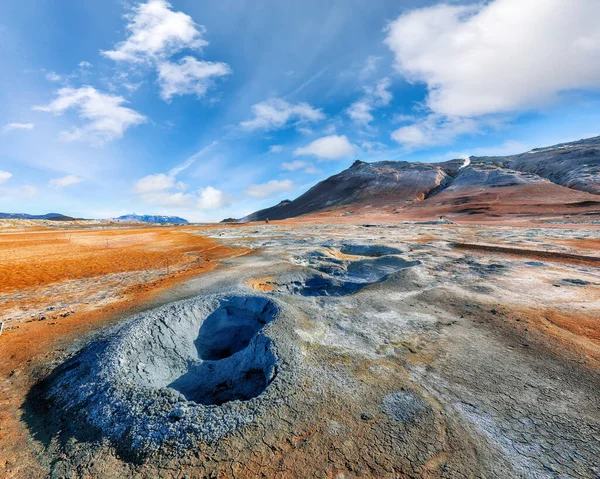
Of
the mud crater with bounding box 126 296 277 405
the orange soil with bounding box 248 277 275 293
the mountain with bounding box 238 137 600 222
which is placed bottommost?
the mud crater with bounding box 126 296 277 405

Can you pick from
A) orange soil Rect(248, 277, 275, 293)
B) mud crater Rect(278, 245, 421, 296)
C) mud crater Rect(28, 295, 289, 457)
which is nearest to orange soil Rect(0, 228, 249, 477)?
mud crater Rect(28, 295, 289, 457)

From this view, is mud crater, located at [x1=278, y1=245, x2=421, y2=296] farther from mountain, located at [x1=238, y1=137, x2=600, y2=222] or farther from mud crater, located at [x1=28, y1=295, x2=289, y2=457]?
mountain, located at [x1=238, y1=137, x2=600, y2=222]

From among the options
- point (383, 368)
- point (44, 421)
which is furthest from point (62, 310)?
point (383, 368)

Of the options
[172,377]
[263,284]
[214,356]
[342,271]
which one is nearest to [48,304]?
[214,356]

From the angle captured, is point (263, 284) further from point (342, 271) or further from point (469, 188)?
point (469, 188)

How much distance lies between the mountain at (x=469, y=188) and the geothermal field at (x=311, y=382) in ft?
145

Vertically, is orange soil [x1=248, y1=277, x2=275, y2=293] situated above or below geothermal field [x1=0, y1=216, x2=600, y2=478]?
above

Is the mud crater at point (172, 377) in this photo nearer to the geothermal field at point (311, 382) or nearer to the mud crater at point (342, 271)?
the geothermal field at point (311, 382)

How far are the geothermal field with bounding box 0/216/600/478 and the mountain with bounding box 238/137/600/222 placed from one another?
44.3 meters

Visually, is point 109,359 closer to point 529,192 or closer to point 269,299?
point 269,299

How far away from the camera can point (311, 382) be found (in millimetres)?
4363

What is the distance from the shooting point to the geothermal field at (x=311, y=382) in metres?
3.24

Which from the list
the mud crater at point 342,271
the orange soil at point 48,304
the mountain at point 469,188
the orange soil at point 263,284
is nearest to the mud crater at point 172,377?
the orange soil at point 48,304

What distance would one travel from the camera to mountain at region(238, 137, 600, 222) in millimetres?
47594
